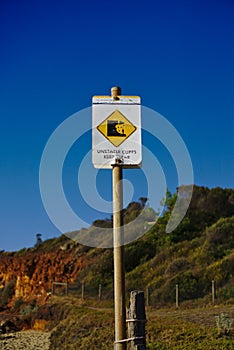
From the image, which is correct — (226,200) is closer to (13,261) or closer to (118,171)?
(13,261)

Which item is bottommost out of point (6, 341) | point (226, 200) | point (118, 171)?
point (6, 341)

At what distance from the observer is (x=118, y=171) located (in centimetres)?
461

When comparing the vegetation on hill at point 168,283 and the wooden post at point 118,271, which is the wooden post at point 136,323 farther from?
the vegetation on hill at point 168,283

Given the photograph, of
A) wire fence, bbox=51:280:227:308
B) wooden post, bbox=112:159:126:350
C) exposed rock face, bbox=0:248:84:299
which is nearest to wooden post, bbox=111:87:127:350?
wooden post, bbox=112:159:126:350

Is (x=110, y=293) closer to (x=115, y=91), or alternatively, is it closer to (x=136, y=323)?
(x=136, y=323)

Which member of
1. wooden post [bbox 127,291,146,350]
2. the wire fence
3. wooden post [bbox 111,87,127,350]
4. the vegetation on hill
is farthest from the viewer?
the wire fence

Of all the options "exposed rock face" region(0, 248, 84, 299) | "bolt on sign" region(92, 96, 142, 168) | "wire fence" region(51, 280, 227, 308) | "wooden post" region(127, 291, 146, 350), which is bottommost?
"wooden post" region(127, 291, 146, 350)

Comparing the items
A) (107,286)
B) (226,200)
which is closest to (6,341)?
(107,286)

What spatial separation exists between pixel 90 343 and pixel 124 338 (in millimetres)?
11125

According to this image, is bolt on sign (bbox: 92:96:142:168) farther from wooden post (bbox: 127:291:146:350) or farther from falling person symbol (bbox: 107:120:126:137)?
wooden post (bbox: 127:291:146:350)

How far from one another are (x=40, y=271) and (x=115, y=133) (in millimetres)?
34617

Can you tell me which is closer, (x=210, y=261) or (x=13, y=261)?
(x=210, y=261)

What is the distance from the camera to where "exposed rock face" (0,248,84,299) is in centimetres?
3550

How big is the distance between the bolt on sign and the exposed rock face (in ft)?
97.7
